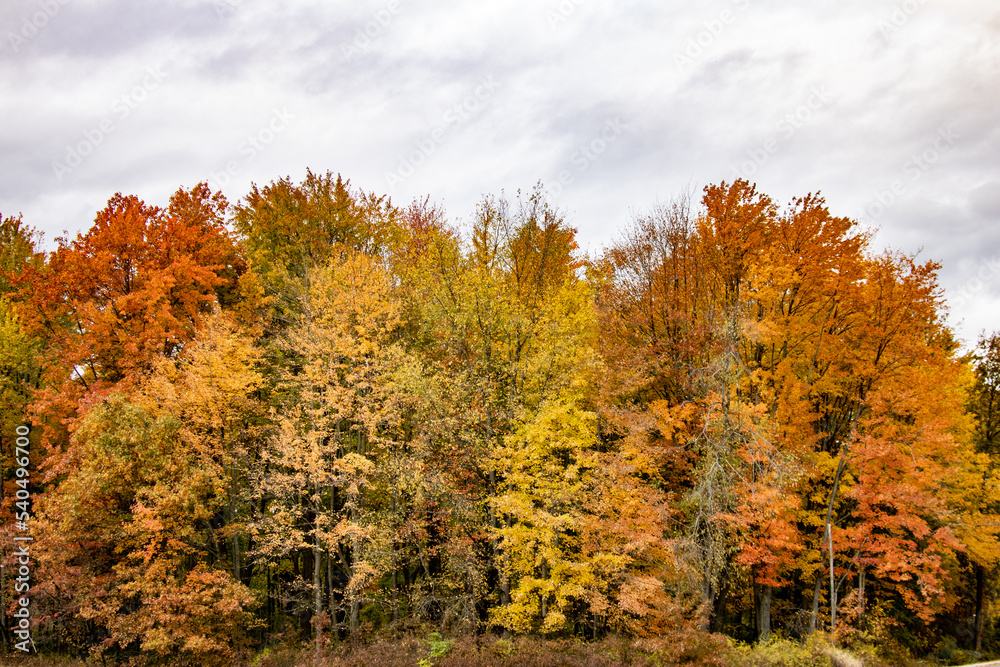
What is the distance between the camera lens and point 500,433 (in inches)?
→ 683

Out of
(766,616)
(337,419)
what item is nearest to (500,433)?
(337,419)

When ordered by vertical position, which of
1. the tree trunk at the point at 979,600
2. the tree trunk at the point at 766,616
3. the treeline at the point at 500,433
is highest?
the treeline at the point at 500,433

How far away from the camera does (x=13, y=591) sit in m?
17.4

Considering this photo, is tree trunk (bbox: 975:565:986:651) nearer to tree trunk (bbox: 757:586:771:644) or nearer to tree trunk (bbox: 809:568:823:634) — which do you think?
tree trunk (bbox: 809:568:823:634)

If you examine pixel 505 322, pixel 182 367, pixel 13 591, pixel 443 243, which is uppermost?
pixel 443 243

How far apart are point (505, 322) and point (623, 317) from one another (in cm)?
508

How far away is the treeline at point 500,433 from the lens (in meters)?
15.0

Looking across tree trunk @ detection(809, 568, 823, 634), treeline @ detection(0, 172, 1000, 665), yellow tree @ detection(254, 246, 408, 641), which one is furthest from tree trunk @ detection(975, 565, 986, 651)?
yellow tree @ detection(254, 246, 408, 641)

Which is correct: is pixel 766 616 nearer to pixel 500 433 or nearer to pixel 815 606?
pixel 815 606

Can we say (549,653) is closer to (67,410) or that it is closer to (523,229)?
(523,229)

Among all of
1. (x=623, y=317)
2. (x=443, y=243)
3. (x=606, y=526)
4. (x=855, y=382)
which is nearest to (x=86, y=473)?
(x=443, y=243)

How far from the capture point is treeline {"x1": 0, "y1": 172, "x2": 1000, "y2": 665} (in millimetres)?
14961

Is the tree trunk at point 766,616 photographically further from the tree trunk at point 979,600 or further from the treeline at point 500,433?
the tree trunk at point 979,600

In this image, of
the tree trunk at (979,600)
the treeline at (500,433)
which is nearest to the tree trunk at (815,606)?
the treeline at (500,433)
